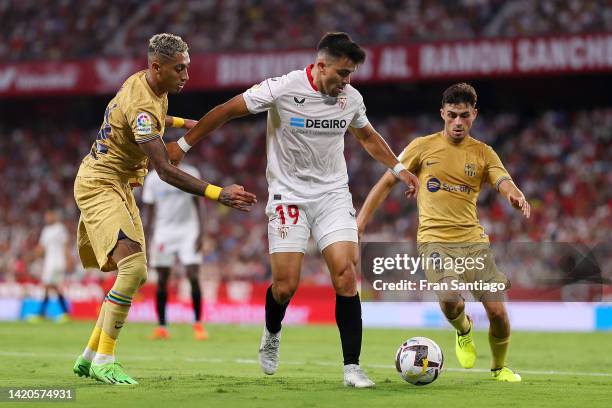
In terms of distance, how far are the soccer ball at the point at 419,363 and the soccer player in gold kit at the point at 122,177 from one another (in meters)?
2.04

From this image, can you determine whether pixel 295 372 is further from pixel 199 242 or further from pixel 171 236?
pixel 171 236

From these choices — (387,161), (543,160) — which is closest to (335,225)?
(387,161)

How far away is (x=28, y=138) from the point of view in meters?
34.2

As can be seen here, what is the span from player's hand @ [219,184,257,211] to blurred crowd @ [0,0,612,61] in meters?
19.4

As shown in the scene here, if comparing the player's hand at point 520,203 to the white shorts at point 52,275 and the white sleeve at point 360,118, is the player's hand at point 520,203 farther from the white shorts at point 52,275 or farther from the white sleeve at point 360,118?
the white shorts at point 52,275

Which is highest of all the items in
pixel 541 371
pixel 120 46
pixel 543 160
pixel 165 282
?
pixel 120 46

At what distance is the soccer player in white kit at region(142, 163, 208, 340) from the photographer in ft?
47.8

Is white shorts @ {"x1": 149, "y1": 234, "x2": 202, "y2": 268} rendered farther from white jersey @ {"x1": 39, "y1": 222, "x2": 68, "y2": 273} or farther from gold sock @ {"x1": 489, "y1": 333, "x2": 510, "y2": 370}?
gold sock @ {"x1": 489, "y1": 333, "x2": 510, "y2": 370}

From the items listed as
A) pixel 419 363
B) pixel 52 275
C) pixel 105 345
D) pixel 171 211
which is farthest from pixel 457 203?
pixel 52 275

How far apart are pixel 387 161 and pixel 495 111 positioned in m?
21.4

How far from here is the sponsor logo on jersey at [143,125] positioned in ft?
24.5

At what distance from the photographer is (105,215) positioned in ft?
25.6

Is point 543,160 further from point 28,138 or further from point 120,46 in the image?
point 28,138

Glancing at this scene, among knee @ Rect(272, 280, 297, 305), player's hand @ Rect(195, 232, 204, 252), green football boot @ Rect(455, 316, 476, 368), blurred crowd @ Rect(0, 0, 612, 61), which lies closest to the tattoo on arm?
knee @ Rect(272, 280, 297, 305)
